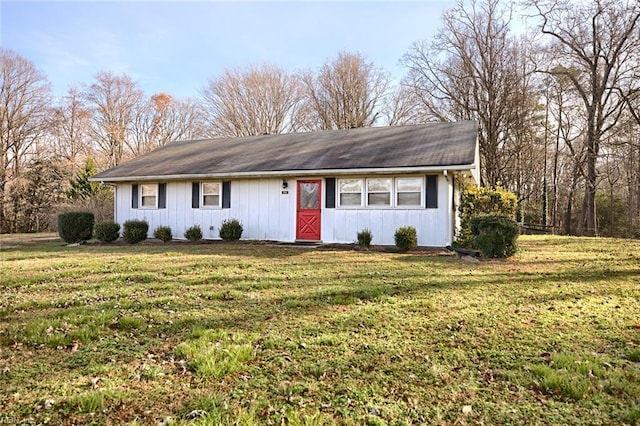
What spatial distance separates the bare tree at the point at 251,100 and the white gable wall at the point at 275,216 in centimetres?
1782

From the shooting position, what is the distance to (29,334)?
3832 mm

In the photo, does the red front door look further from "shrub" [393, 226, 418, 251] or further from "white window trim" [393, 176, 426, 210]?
"shrub" [393, 226, 418, 251]

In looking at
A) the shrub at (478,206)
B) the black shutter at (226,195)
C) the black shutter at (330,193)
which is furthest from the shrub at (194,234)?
the shrub at (478,206)

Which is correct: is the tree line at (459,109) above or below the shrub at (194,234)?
above

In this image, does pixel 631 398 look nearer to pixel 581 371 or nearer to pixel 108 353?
pixel 581 371

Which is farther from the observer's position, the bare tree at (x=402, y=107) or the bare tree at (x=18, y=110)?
the bare tree at (x=402, y=107)

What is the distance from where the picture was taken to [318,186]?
42.0 ft

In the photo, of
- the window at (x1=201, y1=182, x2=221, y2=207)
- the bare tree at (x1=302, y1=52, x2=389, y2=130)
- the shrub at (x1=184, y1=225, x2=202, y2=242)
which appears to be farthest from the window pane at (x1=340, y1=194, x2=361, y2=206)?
the bare tree at (x1=302, y1=52, x2=389, y2=130)

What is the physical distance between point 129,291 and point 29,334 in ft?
6.37

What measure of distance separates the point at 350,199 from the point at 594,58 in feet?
58.2

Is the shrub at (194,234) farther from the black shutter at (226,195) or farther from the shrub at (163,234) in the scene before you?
the black shutter at (226,195)

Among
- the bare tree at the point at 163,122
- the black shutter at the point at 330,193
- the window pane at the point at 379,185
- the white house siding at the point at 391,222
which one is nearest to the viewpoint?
the white house siding at the point at 391,222

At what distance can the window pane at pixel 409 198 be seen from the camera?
11727 mm

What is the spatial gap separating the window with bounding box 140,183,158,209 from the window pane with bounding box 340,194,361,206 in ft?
24.3
